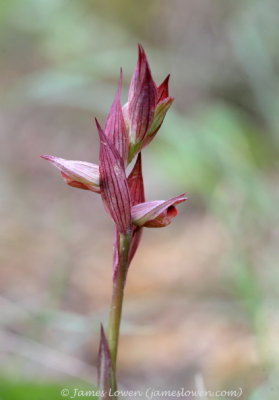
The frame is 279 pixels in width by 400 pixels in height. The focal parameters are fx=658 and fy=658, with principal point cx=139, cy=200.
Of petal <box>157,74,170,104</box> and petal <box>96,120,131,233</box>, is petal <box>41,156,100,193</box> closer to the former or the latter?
petal <box>96,120,131,233</box>

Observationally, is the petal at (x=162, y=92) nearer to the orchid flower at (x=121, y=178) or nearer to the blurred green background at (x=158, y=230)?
the orchid flower at (x=121, y=178)

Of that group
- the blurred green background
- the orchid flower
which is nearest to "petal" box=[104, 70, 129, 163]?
the orchid flower

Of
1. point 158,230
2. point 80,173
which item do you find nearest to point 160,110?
point 80,173

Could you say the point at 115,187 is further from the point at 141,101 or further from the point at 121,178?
the point at 141,101

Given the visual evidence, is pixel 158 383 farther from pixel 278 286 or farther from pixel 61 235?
pixel 61 235

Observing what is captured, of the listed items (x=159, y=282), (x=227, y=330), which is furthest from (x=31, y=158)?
(x=227, y=330)
